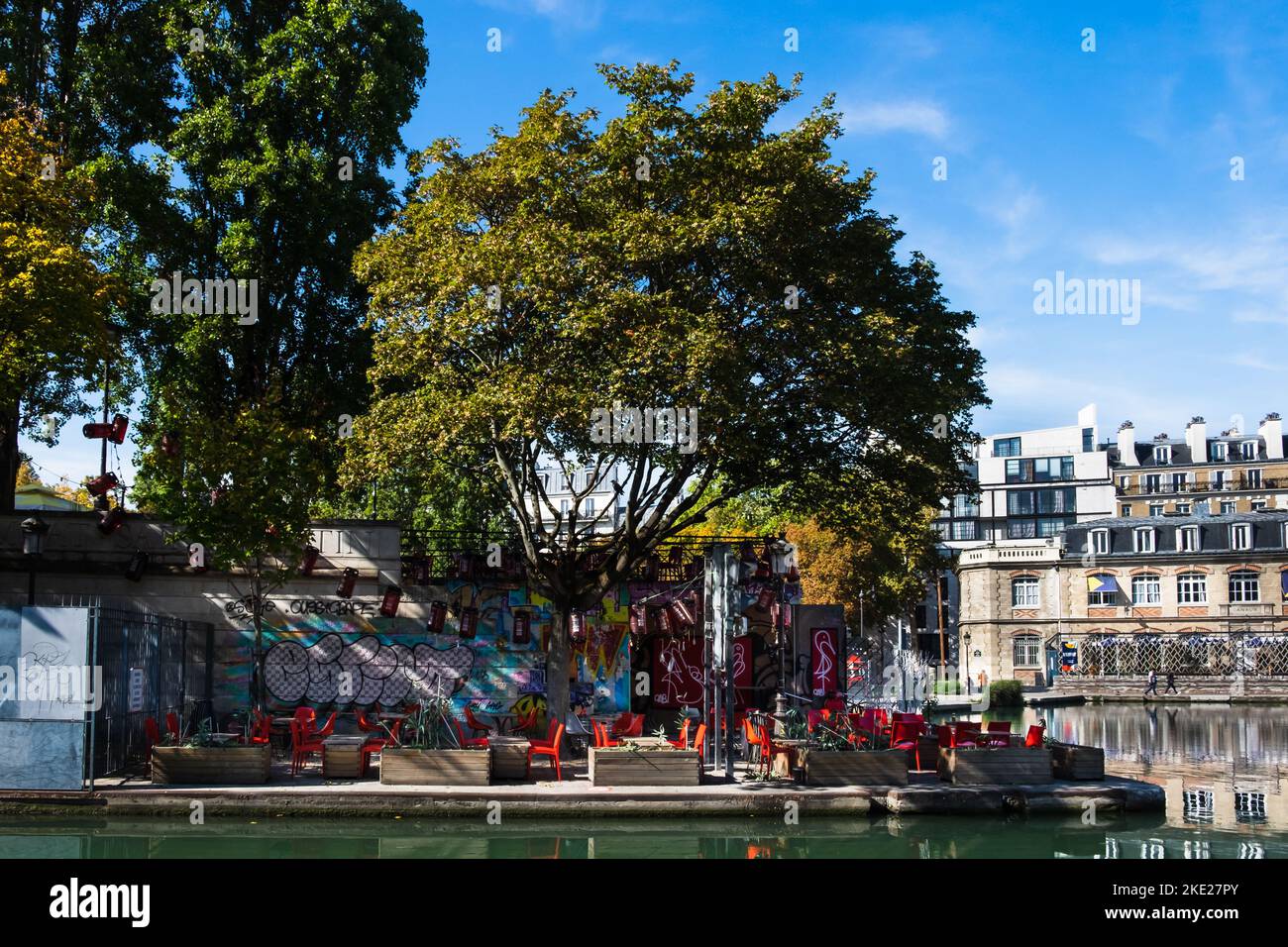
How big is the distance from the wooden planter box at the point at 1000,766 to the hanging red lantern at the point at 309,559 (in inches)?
615

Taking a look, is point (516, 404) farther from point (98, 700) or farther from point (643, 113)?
point (98, 700)

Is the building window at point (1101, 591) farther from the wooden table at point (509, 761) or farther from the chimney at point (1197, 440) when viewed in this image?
the wooden table at point (509, 761)

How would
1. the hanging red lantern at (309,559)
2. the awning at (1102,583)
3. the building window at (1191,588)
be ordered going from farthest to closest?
the awning at (1102,583)
the building window at (1191,588)
the hanging red lantern at (309,559)

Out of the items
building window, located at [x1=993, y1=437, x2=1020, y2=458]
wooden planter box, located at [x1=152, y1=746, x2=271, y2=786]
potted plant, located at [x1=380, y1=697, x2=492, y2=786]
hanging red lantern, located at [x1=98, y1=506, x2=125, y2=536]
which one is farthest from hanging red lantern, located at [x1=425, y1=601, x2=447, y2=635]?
building window, located at [x1=993, y1=437, x2=1020, y2=458]

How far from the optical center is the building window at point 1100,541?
249 ft

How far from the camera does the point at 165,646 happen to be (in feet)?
78.7

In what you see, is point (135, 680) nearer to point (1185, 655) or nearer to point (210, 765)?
point (210, 765)

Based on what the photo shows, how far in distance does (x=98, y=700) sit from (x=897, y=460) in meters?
16.1

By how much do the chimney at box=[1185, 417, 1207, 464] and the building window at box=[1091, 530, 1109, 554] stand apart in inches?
1059

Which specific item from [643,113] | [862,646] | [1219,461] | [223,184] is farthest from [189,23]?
[1219,461]

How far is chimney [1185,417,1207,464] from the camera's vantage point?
98062 millimetres

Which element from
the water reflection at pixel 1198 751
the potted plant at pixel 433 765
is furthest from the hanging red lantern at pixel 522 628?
the water reflection at pixel 1198 751

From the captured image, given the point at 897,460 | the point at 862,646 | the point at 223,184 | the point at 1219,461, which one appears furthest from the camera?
the point at 1219,461

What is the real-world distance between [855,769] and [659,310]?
8.93 meters
